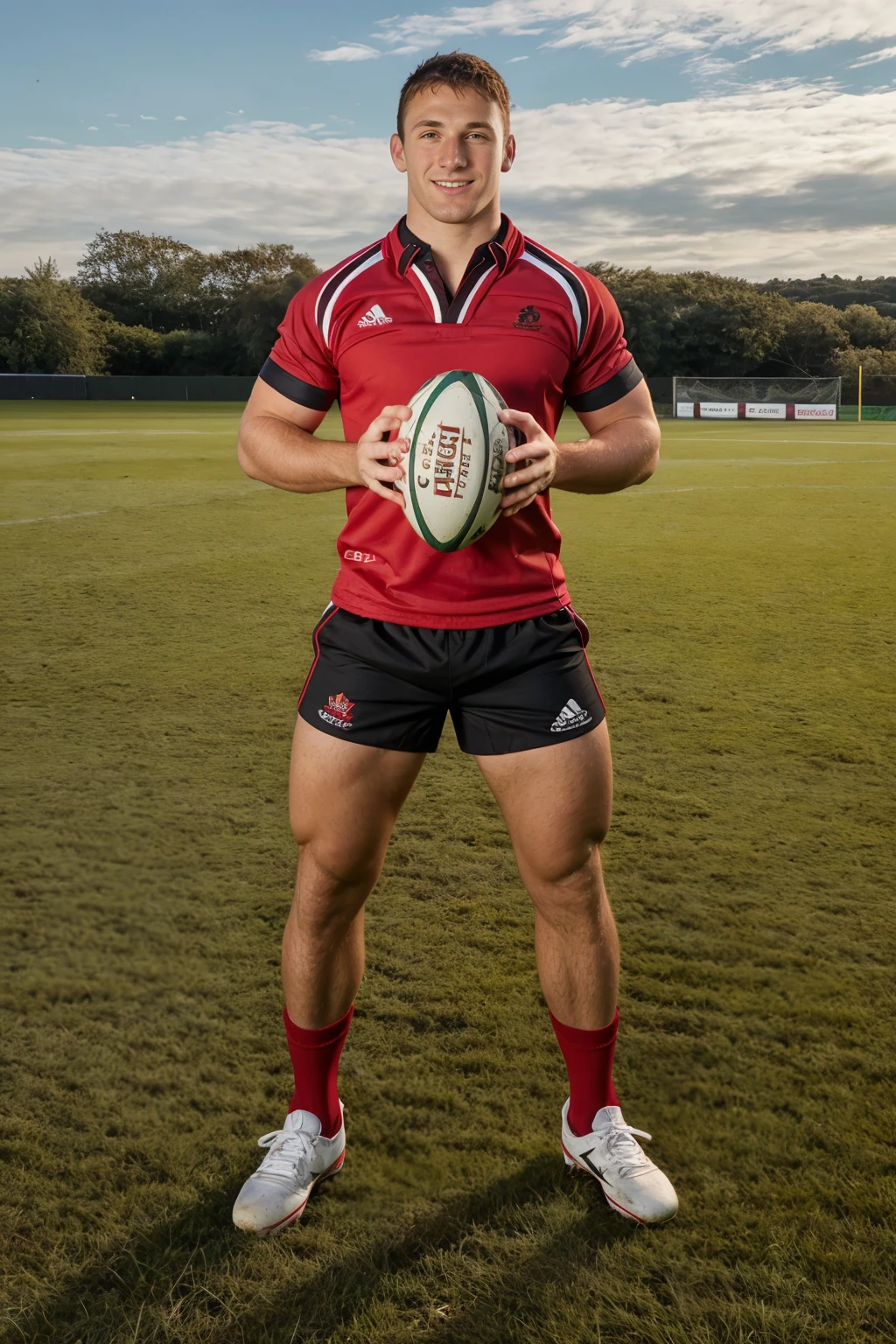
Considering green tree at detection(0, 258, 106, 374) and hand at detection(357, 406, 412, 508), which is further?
green tree at detection(0, 258, 106, 374)

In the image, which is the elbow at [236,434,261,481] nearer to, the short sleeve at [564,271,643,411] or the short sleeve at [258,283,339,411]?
the short sleeve at [258,283,339,411]

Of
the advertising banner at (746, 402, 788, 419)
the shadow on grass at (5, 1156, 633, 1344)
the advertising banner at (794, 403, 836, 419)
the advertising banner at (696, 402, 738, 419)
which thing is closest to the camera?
the shadow on grass at (5, 1156, 633, 1344)

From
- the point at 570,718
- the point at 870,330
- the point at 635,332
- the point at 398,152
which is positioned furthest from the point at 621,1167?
the point at 870,330

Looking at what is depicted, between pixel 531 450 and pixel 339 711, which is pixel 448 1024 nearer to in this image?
pixel 339 711

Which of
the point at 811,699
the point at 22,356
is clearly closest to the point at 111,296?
the point at 22,356

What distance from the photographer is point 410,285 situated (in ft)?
7.25

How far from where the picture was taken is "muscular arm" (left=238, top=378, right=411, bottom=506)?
6.48 feet

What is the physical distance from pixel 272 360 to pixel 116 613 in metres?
5.37

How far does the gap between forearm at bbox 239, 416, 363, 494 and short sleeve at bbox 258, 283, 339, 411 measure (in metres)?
0.08

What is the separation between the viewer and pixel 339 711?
222 cm

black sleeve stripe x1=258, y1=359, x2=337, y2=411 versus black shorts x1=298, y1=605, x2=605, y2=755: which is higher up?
black sleeve stripe x1=258, y1=359, x2=337, y2=411

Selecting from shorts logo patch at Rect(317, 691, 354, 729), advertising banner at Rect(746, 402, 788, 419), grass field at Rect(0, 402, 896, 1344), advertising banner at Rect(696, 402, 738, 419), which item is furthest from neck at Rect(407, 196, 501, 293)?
advertising banner at Rect(696, 402, 738, 419)

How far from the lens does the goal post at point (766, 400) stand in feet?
137

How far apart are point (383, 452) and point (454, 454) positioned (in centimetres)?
13
